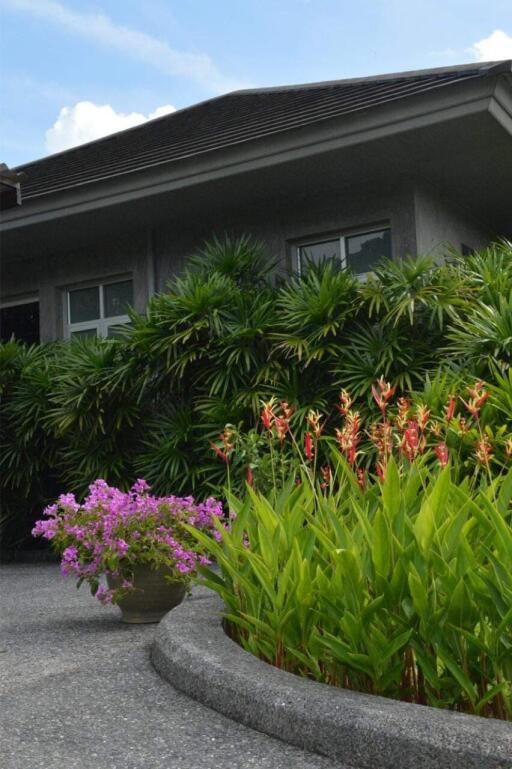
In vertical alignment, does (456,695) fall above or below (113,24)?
below

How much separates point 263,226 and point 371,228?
130cm

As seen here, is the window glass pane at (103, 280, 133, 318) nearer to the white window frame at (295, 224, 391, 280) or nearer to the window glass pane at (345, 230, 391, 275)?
the white window frame at (295, 224, 391, 280)

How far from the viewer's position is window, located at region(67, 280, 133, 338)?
11.8 metres

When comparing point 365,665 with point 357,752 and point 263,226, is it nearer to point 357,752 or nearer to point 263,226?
point 357,752

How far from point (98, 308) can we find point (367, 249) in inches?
154

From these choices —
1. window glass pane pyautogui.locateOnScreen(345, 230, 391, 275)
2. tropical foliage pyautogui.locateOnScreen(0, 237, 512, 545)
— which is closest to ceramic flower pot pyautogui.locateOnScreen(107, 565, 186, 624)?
tropical foliage pyautogui.locateOnScreen(0, 237, 512, 545)

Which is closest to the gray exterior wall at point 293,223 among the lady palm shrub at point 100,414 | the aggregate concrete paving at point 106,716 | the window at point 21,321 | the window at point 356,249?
the window at point 356,249

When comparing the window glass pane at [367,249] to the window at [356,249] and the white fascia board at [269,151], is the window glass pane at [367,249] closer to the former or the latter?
the window at [356,249]

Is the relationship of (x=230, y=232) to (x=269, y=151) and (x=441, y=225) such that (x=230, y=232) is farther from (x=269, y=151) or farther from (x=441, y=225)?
(x=441, y=225)

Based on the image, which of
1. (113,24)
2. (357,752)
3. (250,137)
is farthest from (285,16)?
(357,752)

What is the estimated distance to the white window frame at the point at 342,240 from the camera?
988 cm

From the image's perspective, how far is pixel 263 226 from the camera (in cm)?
1047

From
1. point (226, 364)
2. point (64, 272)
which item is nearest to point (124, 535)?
point (226, 364)

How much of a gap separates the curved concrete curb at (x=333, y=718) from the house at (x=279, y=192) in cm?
582
